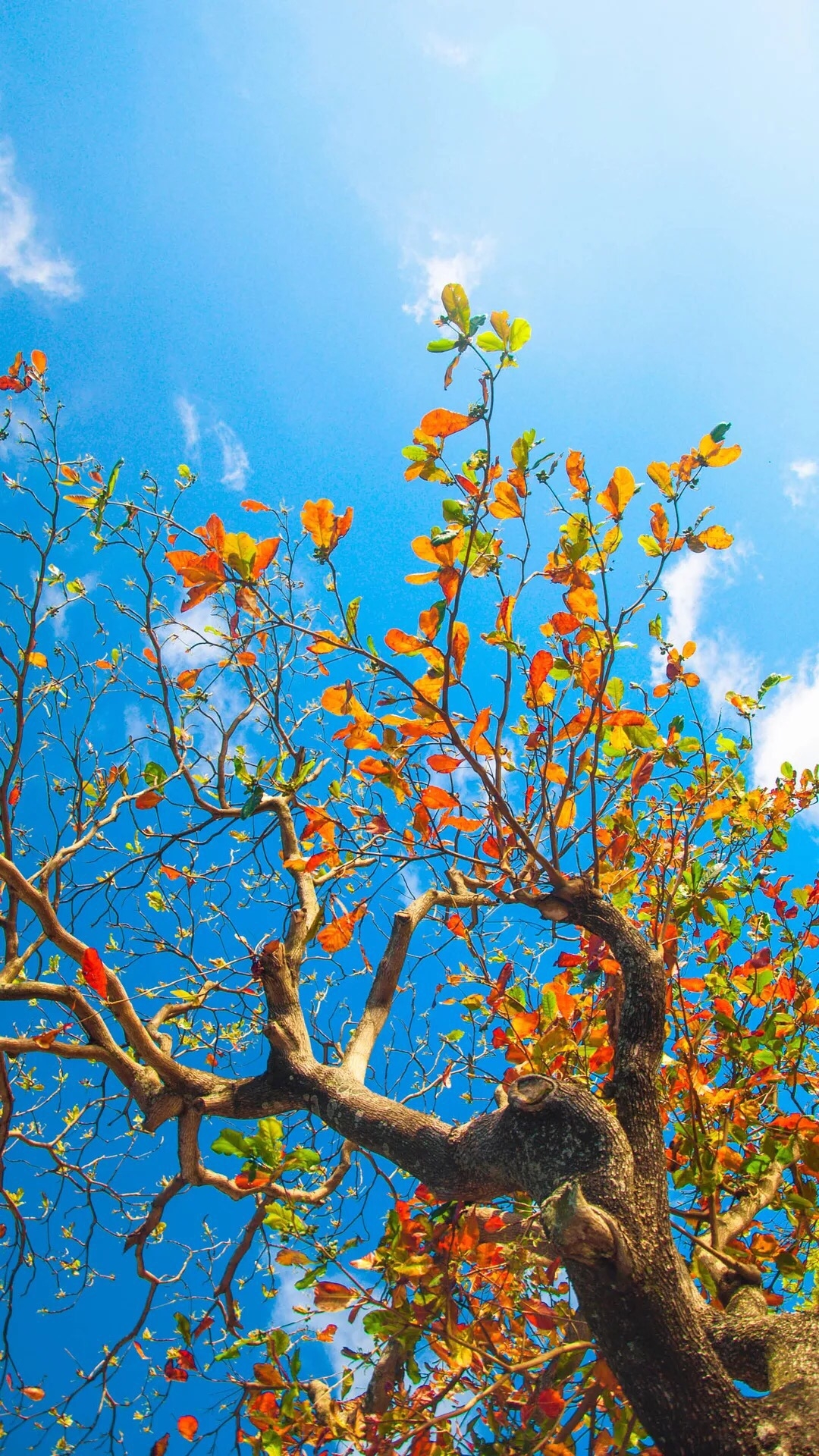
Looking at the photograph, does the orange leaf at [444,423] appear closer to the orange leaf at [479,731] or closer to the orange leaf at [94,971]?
the orange leaf at [479,731]

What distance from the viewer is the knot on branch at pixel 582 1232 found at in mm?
1361

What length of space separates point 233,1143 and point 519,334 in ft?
6.45

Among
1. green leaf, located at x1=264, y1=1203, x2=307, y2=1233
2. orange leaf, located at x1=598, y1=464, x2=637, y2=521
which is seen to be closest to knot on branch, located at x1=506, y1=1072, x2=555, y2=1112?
green leaf, located at x1=264, y1=1203, x2=307, y2=1233

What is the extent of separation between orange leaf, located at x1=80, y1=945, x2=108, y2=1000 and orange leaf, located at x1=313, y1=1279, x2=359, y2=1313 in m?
1.06

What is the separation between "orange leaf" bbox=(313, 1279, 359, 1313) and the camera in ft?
5.89

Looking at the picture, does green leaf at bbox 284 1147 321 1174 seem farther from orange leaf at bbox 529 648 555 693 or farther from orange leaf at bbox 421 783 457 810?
orange leaf at bbox 529 648 555 693

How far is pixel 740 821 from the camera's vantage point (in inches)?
116

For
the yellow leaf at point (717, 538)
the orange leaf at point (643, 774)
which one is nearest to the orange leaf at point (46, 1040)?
the orange leaf at point (643, 774)

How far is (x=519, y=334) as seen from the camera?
5.16 feet

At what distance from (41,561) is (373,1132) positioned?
263cm

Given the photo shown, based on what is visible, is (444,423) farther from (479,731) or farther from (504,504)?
(479,731)

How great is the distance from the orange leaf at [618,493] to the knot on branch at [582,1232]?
1678mm

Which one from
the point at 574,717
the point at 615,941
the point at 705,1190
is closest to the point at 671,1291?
the point at 705,1190

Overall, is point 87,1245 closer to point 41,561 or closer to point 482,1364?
point 482,1364
